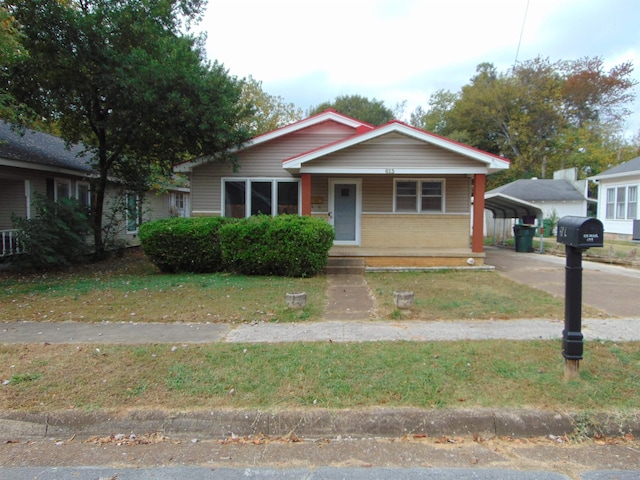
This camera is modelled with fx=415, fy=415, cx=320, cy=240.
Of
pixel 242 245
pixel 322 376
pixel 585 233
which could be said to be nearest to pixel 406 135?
pixel 242 245

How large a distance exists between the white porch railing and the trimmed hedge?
4492 millimetres

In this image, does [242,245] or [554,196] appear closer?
[242,245]

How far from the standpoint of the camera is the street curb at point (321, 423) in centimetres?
354

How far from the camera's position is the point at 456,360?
4688 millimetres

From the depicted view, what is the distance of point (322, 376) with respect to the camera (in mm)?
4258

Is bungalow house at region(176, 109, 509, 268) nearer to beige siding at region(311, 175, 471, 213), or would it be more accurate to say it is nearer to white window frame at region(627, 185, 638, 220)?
beige siding at region(311, 175, 471, 213)

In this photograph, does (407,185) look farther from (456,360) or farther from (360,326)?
(456,360)

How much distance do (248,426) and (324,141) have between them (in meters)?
11.4

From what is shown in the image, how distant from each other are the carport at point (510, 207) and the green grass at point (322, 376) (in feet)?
43.3

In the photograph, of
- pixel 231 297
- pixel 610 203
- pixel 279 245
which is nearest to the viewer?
pixel 231 297

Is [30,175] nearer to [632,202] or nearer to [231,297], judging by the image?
[231,297]

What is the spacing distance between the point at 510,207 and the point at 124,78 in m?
16.0

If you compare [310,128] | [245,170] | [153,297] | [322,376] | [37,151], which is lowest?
[322,376]

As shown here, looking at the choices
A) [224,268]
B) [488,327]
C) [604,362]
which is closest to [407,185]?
[224,268]
